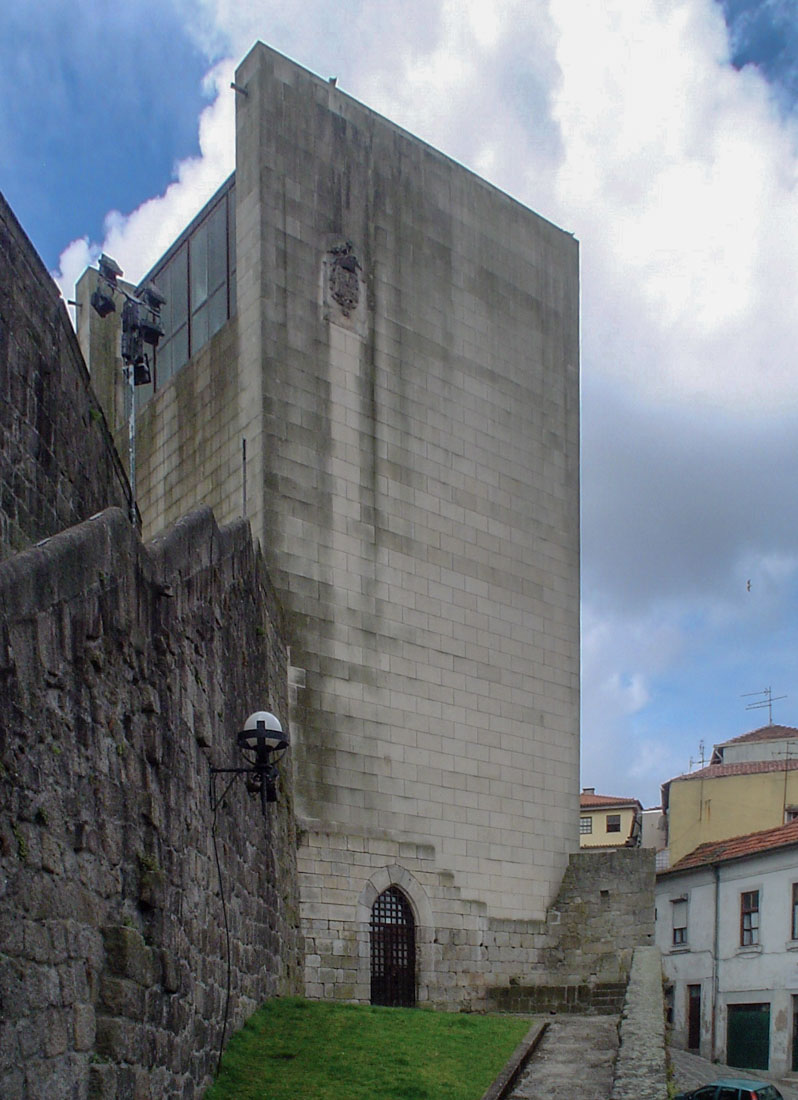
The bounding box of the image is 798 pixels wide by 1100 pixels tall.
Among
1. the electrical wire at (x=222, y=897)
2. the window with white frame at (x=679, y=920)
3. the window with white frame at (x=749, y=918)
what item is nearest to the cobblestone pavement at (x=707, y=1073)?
the window with white frame at (x=749, y=918)

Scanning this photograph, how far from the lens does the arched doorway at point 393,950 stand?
16.8 metres

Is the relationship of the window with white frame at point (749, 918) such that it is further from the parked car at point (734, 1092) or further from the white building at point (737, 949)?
the parked car at point (734, 1092)

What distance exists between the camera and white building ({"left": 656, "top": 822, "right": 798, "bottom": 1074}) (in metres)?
28.9

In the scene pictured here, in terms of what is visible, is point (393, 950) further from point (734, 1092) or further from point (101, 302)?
point (101, 302)

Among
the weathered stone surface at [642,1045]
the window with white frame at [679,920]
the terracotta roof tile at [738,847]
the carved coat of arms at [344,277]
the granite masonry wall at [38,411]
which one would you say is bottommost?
the window with white frame at [679,920]

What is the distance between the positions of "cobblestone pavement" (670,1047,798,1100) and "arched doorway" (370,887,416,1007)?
335 inches

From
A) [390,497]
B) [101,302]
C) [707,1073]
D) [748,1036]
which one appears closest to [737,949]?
[748,1036]

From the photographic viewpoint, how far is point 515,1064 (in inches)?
418

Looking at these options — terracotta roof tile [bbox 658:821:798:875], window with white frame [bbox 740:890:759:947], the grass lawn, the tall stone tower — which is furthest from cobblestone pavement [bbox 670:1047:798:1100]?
the grass lawn

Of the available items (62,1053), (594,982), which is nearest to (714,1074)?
(594,982)

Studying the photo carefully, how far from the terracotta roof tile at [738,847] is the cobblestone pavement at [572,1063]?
58.8 feet

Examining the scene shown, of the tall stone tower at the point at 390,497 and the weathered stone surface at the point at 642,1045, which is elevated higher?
the tall stone tower at the point at 390,497

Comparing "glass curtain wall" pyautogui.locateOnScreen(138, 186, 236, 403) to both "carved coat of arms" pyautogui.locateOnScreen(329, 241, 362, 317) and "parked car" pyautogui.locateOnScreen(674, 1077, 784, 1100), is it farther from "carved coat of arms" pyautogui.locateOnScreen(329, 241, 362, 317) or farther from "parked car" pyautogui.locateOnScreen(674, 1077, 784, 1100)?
"parked car" pyautogui.locateOnScreen(674, 1077, 784, 1100)

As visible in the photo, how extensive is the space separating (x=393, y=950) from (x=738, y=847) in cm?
1737
